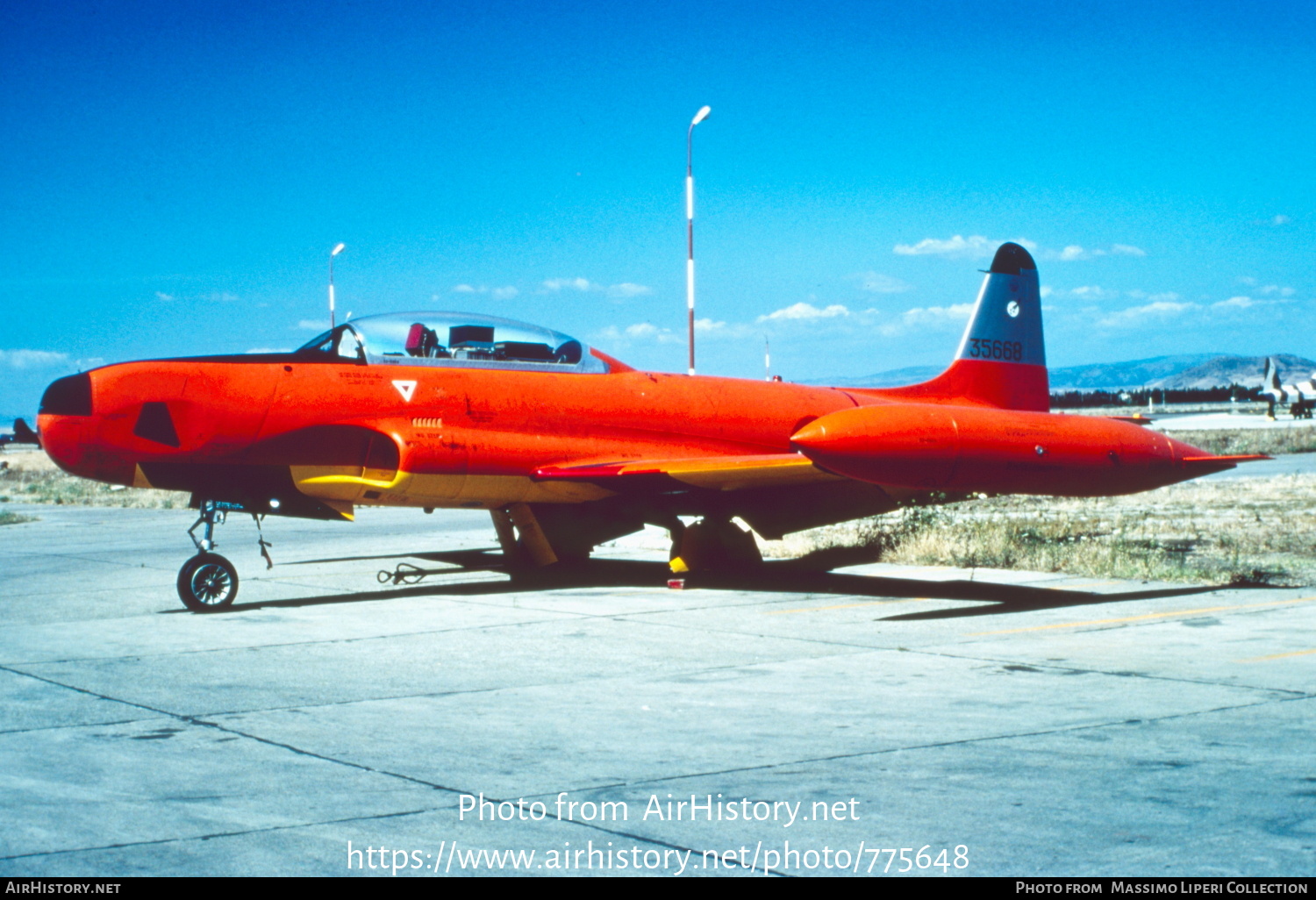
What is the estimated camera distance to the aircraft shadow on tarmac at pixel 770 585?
1064 cm

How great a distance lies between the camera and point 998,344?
15109 millimetres

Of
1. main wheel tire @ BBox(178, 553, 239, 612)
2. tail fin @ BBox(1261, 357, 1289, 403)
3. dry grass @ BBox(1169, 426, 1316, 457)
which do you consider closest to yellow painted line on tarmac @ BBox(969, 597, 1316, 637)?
main wheel tire @ BBox(178, 553, 239, 612)

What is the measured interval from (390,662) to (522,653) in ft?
2.90

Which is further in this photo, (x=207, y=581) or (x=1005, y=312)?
(x=1005, y=312)

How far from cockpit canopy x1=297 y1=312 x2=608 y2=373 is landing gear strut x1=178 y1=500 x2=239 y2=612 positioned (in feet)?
6.30

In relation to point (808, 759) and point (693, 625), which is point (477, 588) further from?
point (808, 759)

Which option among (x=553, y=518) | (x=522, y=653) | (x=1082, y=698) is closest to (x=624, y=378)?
(x=553, y=518)

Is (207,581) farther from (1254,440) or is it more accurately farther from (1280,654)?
(1254,440)

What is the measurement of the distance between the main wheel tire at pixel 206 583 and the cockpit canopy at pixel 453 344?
2.08m

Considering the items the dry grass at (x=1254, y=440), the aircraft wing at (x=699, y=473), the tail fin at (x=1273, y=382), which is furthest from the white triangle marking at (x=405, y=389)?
the tail fin at (x=1273, y=382)

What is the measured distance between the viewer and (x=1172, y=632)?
8.66 m

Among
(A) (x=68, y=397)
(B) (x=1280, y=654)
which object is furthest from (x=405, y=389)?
(B) (x=1280, y=654)

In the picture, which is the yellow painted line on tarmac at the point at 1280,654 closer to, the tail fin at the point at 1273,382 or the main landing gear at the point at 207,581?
the main landing gear at the point at 207,581

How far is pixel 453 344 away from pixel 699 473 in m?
2.72
